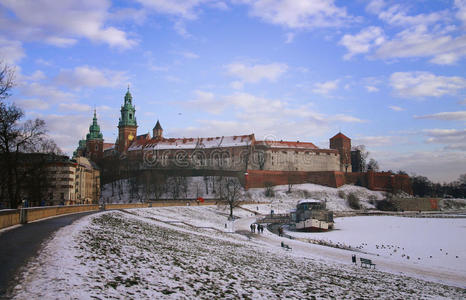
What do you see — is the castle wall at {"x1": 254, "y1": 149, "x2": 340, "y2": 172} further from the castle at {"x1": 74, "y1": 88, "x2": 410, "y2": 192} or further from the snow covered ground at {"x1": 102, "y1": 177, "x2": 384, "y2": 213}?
the snow covered ground at {"x1": 102, "y1": 177, "x2": 384, "y2": 213}

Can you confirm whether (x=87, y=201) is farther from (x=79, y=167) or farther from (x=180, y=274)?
(x=180, y=274)

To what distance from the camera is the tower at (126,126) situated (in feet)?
506

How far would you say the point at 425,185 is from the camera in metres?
154

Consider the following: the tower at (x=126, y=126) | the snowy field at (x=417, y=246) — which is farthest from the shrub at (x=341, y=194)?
the tower at (x=126, y=126)

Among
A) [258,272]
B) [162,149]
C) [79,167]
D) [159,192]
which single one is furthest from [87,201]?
[258,272]

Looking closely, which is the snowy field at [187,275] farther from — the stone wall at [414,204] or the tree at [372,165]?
the tree at [372,165]

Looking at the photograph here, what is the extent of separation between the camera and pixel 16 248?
49.0 ft

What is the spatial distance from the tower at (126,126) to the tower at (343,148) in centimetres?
8008

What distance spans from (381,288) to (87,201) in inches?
3257

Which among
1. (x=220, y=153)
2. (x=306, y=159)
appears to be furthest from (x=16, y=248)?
(x=306, y=159)

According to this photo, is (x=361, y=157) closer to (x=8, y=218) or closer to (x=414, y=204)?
(x=414, y=204)

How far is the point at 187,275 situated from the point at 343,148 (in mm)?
148101

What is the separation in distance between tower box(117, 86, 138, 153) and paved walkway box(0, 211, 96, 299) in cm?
13699

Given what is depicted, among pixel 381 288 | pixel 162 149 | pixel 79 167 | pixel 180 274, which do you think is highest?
pixel 162 149
